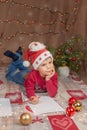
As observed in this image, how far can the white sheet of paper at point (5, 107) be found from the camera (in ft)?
3.90

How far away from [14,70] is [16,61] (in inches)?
2.8

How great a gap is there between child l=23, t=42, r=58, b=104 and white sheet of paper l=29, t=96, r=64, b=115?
0.12 feet

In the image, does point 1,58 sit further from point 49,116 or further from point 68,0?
point 49,116

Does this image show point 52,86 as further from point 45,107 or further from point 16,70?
point 16,70

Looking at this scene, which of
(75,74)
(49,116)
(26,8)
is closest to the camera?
(49,116)

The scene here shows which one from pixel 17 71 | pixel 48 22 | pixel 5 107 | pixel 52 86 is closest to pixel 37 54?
pixel 52 86

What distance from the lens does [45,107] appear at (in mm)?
1280

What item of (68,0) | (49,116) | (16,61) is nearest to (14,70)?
(16,61)

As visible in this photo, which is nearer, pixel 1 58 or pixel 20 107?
pixel 20 107

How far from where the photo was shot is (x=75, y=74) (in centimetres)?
206

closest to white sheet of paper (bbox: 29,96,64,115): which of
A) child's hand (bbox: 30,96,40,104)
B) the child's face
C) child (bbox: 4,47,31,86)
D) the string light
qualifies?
child's hand (bbox: 30,96,40,104)

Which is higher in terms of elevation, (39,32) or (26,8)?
(26,8)

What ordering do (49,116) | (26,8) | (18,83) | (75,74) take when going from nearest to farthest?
(49,116), (18,83), (75,74), (26,8)

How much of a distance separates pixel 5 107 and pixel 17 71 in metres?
0.57
